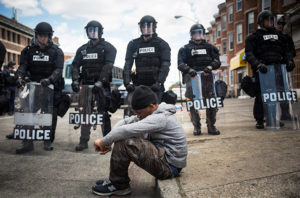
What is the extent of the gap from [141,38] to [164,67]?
2.33 ft

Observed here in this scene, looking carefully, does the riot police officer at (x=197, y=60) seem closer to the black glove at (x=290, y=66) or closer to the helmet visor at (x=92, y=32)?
the black glove at (x=290, y=66)

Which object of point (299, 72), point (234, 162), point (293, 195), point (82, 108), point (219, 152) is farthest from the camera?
point (299, 72)

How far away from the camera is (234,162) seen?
308 centimetres

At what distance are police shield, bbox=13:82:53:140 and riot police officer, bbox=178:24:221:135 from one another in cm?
260

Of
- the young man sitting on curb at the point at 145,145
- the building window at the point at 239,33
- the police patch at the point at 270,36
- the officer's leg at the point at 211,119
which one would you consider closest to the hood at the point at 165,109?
the young man sitting on curb at the point at 145,145

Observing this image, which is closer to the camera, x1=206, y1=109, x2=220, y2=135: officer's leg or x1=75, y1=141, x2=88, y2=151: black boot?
x1=75, y1=141, x2=88, y2=151: black boot

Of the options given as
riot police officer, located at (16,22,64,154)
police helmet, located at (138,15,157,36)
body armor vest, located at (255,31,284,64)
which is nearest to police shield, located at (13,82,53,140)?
riot police officer, located at (16,22,64,154)

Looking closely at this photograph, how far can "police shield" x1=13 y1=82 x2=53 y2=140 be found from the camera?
14.7ft

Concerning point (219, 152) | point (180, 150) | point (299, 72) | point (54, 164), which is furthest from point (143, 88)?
point (299, 72)

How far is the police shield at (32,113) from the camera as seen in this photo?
4469mm

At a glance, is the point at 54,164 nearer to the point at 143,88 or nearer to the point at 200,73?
the point at 143,88

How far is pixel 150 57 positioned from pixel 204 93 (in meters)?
1.28

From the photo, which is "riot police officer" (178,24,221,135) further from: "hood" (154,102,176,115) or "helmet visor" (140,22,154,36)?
"hood" (154,102,176,115)

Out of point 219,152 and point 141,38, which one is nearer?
point 219,152
